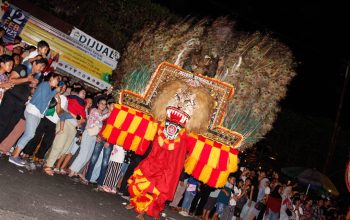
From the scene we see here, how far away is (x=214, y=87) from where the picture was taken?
567 cm

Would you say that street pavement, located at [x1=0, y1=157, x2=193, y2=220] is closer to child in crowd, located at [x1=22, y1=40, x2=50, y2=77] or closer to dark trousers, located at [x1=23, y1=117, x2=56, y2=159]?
dark trousers, located at [x1=23, y1=117, x2=56, y2=159]

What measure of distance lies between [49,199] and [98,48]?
6.42 meters

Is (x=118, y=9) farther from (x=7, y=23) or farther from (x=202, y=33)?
(x=202, y=33)

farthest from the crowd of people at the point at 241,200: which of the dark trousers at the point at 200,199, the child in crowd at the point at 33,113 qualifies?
the child in crowd at the point at 33,113

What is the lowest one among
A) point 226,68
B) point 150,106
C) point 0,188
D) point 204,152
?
point 0,188

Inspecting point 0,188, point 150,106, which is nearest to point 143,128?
point 150,106

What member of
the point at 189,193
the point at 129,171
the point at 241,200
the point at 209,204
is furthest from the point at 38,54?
the point at 241,200

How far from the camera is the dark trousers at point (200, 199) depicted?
25.8 feet

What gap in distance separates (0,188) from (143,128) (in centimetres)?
230

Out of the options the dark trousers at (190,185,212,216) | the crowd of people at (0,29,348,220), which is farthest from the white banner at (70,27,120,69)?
the dark trousers at (190,185,212,216)

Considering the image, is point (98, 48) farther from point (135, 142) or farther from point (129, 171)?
point (135, 142)

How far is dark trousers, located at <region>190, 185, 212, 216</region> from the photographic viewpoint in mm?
7863

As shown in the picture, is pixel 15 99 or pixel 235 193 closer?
pixel 15 99

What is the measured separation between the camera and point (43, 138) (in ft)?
20.3
